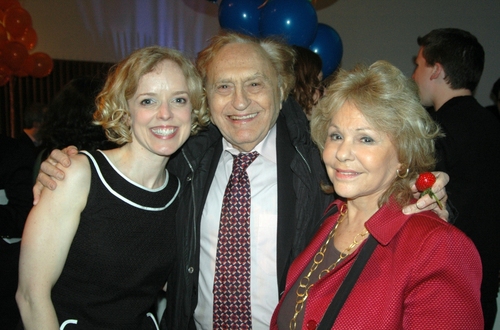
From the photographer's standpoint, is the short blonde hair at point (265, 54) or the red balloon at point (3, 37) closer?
the short blonde hair at point (265, 54)

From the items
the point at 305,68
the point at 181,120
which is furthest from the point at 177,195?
the point at 305,68

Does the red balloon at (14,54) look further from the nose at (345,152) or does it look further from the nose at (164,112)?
the nose at (345,152)

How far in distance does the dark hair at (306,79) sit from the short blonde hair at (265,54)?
1.44 feet

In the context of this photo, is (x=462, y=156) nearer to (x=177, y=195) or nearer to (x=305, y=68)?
(x=305, y=68)

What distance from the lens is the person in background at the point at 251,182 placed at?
6.39ft

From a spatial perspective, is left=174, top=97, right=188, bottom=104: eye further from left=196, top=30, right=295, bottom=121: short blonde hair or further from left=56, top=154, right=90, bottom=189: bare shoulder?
left=56, top=154, right=90, bottom=189: bare shoulder

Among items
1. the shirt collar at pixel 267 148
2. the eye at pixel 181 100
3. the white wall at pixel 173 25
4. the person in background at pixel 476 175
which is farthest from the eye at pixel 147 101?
the white wall at pixel 173 25

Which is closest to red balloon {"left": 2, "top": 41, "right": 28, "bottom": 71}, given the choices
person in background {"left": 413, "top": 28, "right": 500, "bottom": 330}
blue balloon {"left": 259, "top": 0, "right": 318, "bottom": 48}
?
blue balloon {"left": 259, "top": 0, "right": 318, "bottom": 48}

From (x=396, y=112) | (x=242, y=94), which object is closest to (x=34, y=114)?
(x=242, y=94)

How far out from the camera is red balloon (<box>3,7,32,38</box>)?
22.3 ft

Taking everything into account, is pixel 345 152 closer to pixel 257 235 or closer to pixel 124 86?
pixel 257 235

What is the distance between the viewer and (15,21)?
6.87 meters

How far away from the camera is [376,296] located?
1293 millimetres

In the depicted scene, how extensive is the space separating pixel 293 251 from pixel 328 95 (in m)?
0.73
